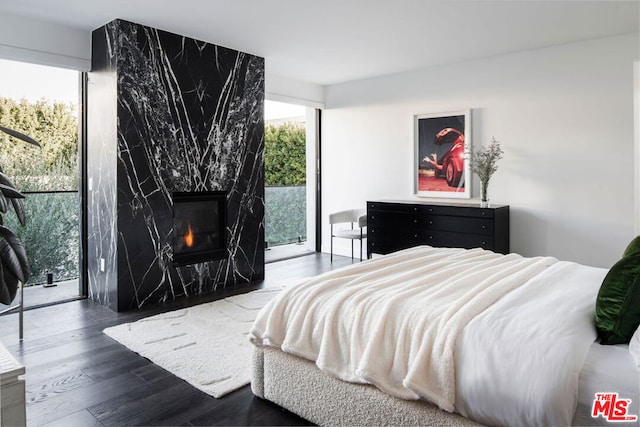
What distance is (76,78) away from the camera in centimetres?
451

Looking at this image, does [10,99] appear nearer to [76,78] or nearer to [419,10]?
[76,78]

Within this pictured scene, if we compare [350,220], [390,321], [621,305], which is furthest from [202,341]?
[350,220]

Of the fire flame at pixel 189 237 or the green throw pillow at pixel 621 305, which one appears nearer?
the green throw pillow at pixel 621 305

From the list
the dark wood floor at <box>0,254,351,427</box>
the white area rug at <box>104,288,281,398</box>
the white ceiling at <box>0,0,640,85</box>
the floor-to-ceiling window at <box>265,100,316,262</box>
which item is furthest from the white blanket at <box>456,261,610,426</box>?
the floor-to-ceiling window at <box>265,100,316,262</box>

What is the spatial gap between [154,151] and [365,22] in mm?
2354

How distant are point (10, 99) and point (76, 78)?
0.63 m

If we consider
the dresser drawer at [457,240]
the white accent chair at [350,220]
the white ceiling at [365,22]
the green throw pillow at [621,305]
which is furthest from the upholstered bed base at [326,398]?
the white accent chair at [350,220]

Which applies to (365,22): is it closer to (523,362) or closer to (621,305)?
(621,305)

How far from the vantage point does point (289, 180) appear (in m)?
7.09

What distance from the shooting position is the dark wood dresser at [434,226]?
4.97 metres

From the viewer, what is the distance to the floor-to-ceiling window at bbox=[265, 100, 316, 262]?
679 cm

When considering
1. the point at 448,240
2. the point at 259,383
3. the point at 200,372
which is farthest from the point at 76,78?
the point at 448,240

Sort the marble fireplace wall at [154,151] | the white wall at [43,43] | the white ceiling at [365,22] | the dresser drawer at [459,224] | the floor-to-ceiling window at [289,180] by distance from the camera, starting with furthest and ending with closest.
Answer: the floor-to-ceiling window at [289,180] < the dresser drawer at [459,224] < the marble fireplace wall at [154,151] < the white wall at [43,43] < the white ceiling at [365,22]

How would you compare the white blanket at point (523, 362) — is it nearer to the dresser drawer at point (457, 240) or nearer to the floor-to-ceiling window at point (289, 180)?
the dresser drawer at point (457, 240)
